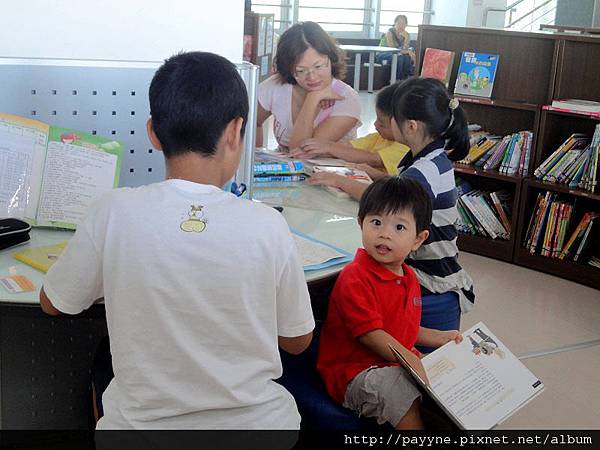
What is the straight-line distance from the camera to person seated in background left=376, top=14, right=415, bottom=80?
37.9 feet

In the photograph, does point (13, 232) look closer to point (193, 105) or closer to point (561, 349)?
point (193, 105)

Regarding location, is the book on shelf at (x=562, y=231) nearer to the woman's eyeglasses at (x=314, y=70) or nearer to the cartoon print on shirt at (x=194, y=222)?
the woman's eyeglasses at (x=314, y=70)

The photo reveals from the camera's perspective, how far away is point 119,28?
6.60 feet

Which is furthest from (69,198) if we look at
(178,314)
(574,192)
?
(574,192)

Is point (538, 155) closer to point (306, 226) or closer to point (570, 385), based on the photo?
point (570, 385)

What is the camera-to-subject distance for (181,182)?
130cm

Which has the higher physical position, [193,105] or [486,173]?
[193,105]

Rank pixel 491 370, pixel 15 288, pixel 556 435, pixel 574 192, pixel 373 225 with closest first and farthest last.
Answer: pixel 15 288
pixel 491 370
pixel 373 225
pixel 556 435
pixel 574 192

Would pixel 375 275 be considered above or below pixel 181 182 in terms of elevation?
below

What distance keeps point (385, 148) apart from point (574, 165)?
1.40 meters

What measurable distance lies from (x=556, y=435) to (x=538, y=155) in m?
1.86

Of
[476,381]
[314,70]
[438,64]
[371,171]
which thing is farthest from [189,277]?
[438,64]

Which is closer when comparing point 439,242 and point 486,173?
point 439,242

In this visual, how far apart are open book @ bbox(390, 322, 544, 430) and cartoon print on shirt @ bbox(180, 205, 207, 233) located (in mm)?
580
